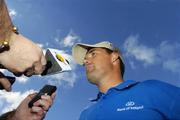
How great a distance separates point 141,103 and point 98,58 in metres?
1.82

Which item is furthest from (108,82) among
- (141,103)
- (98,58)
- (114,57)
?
(141,103)

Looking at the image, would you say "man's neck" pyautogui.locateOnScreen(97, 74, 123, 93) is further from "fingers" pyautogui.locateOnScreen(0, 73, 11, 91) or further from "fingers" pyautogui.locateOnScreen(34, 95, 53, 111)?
"fingers" pyautogui.locateOnScreen(0, 73, 11, 91)

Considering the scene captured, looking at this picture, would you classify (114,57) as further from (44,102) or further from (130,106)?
(44,102)

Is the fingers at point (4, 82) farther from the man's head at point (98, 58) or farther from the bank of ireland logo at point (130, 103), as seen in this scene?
the man's head at point (98, 58)

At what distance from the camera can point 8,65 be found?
2.37m

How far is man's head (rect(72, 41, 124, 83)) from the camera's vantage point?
255 inches

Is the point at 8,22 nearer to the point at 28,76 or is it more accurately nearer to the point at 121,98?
the point at 28,76

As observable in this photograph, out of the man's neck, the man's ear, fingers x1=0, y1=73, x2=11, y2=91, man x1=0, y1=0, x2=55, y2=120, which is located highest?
the man's ear

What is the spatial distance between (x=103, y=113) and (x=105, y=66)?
1.55 meters

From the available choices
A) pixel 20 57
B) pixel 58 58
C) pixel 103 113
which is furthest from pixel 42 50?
pixel 103 113

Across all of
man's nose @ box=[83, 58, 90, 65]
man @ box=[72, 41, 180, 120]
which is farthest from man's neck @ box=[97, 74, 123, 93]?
man's nose @ box=[83, 58, 90, 65]

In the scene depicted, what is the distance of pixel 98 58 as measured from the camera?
22.0 feet

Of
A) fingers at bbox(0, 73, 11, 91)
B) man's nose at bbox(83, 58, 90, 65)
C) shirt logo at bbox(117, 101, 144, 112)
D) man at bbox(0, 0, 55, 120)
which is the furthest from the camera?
man's nose at bbox(83, 58, 90, 65)

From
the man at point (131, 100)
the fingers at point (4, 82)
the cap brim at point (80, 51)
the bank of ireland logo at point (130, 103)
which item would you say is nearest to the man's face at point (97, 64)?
the man at point (131, 100)
